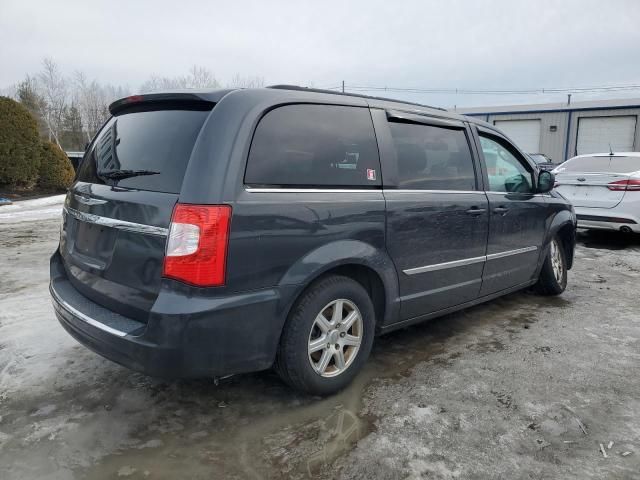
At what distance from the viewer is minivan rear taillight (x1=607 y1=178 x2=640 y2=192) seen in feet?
23.0

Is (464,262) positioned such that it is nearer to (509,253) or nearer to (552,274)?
(509,253)

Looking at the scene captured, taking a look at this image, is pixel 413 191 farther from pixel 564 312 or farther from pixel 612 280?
pixel 612 280

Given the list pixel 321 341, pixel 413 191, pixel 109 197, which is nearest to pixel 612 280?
pixel 413 191

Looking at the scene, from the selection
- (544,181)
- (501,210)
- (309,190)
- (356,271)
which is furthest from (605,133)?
(309,190)

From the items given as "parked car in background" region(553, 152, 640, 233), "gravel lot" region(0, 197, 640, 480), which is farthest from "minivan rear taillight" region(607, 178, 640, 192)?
"gravel lot" region(0, 197, 640, 480)

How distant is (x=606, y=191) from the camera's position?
730 centimetres

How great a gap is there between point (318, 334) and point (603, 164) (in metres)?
7.09

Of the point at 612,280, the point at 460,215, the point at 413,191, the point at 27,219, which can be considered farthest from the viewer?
the point at 27,219

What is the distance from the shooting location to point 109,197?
8.56 ft

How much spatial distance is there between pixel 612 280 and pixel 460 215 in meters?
3.34

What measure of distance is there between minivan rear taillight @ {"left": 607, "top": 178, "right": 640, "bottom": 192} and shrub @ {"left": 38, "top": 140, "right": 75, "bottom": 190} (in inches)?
552

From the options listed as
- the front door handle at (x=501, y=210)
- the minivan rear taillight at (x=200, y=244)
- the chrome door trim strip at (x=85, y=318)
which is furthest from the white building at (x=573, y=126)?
the chrome door trim strip at (x=85, y=318)

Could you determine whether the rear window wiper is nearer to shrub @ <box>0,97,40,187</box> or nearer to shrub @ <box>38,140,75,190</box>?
shrub @ <box>0,97,40,187</box>

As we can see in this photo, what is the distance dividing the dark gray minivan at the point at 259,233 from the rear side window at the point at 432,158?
0.05ft
